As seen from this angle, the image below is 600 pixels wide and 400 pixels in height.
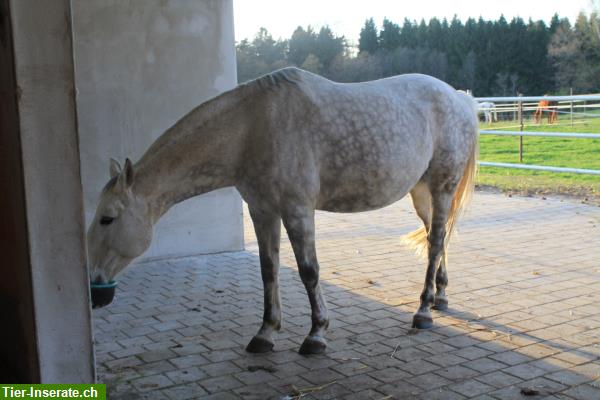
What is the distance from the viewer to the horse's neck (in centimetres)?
350

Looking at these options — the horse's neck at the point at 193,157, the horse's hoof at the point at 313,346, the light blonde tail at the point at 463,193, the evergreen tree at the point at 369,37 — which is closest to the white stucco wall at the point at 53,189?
the horse's neck at the point at 193,157

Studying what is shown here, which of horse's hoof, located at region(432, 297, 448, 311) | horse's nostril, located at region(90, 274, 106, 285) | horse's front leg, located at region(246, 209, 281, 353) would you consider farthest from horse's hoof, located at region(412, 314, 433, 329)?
horse's nostril, located at region(90, 274, 106, 285)

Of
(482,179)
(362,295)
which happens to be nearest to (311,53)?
(482,179)

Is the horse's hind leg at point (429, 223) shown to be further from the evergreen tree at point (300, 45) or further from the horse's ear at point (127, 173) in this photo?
the evergreen tree at point (300, 45)

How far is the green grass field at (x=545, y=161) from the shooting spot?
9.63m

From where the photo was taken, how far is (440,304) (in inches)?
174

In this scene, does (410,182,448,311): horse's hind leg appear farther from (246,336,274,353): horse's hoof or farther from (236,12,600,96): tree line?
(236,12,600,96): tree line

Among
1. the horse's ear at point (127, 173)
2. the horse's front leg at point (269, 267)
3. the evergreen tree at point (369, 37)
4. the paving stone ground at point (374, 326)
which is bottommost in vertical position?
the paving stone ground at point (374, 326)

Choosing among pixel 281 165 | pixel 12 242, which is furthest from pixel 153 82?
→ pixel 12 242

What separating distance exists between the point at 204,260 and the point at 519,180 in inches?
262

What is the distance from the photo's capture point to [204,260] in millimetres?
6188

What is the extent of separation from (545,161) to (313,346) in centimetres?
1044

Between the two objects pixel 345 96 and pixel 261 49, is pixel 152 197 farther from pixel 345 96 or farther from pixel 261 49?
pixel 261 49

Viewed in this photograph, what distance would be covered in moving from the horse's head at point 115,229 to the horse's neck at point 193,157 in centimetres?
10
